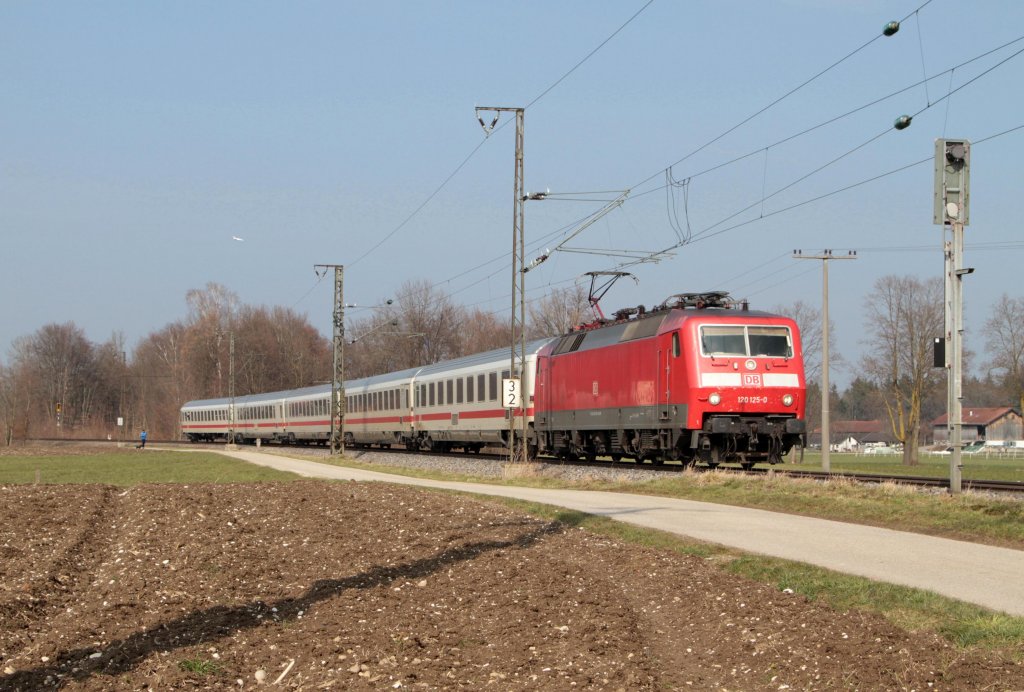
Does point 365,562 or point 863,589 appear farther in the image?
point 365,562

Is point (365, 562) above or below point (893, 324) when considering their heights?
below

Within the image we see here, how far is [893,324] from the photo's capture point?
6538 centimetres

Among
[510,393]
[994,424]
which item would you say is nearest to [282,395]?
[510,393]

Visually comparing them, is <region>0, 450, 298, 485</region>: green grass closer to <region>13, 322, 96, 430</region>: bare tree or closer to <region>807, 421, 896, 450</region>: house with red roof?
<region>13, 322, 96, 430</region>: bare tree

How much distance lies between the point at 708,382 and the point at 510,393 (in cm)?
835

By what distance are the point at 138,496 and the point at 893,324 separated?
54751 millimetres

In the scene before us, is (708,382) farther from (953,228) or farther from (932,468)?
(932,468)

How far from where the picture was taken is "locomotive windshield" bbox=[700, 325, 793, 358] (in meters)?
25.0

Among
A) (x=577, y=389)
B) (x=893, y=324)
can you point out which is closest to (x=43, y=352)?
(x=893, y=324)

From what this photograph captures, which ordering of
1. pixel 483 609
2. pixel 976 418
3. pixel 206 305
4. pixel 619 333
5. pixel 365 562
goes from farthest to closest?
pixel 976 418 → pixel 206 305 → pixel 619 333 → pixel 365 562 → pixel 483 609

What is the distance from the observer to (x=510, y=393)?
31766 millimetres

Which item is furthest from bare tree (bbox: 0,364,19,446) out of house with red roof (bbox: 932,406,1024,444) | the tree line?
house with red roof (bbox: 932,406,1024,444)

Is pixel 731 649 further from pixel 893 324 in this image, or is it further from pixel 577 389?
pixel 893 324

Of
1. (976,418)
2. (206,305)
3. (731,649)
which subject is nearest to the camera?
(731,649)
